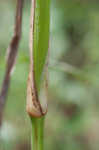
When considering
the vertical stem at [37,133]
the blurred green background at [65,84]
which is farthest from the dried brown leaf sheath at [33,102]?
the blurred green background at [65,84]

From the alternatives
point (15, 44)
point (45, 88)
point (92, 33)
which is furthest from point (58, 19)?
point (45, 88)

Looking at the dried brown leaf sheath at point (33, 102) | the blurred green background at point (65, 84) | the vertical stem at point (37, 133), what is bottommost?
the blurred green background at point (65, 84)

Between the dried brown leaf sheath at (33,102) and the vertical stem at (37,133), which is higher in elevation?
Answer: the dried brown leaf sheath at (33,102)

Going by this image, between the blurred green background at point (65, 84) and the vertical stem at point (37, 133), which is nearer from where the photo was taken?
the vertical stem at point (37, 133)

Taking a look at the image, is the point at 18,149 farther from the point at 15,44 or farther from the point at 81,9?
the point at 15,44

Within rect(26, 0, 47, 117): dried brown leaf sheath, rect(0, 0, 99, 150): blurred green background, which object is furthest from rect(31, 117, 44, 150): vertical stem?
rect(0, 0, 99, 150): blurred green background

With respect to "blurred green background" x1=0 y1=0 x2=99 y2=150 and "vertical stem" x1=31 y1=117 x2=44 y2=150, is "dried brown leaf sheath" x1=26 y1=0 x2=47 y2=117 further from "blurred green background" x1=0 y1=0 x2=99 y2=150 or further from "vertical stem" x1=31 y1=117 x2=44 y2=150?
"blurred green background" x1=0 y1=0 x2=99 y2=150

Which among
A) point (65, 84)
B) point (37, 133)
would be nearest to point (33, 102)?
point (37, 133)

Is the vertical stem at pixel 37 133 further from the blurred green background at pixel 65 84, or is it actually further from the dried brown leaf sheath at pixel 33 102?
the blurred green background at pixel 65 84

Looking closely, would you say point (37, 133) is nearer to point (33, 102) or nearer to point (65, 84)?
point (33, 102)
